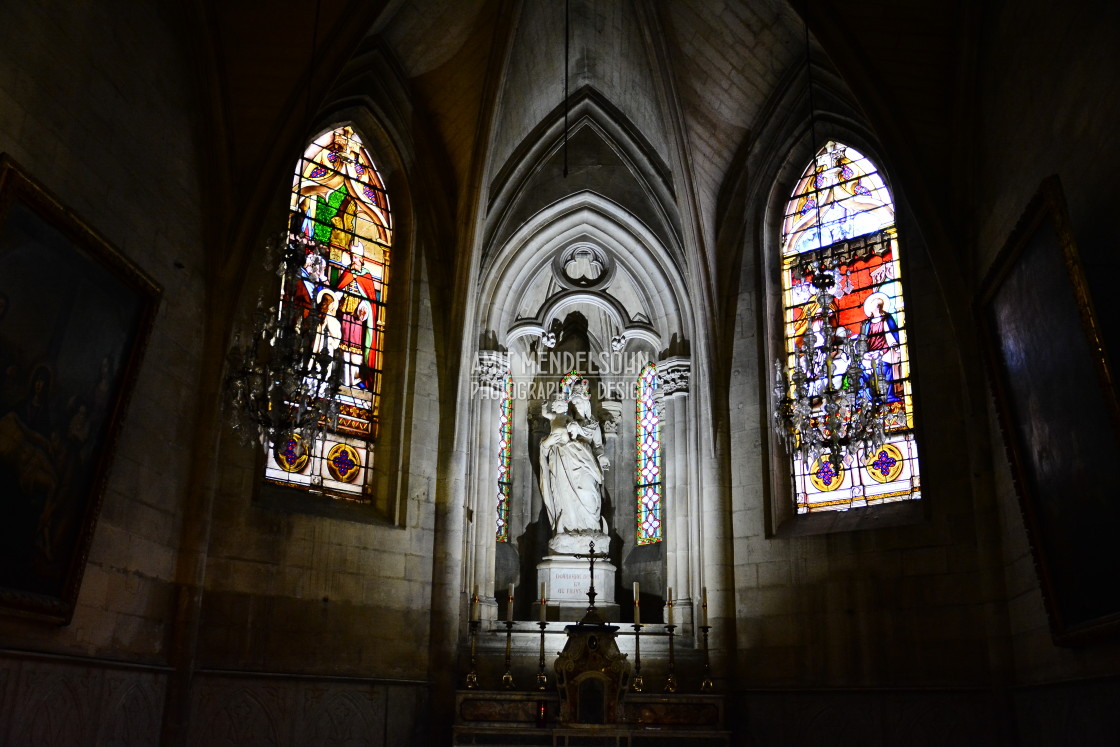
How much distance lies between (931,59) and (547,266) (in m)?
6.02

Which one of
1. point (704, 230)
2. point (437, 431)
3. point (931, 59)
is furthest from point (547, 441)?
point (931, 59)

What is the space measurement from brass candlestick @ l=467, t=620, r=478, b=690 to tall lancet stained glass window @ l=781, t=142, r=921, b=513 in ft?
13.4

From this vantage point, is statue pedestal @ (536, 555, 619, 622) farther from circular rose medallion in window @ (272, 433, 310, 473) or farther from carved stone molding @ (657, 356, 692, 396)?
circular rose medallion in window @ (272, 433, 310, 473)

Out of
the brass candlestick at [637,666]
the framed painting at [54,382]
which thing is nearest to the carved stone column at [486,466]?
the brass candlestick at [637,666]

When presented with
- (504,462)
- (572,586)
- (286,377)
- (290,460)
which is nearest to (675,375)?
(504,462)

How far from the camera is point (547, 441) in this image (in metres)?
14.1

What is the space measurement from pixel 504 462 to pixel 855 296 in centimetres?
535

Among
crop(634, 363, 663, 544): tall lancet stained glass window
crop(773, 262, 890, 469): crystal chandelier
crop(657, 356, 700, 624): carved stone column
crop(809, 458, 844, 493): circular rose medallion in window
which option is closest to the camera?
crop(773, 262, 890, 469): crystal chandelier

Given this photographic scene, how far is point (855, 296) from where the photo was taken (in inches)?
483

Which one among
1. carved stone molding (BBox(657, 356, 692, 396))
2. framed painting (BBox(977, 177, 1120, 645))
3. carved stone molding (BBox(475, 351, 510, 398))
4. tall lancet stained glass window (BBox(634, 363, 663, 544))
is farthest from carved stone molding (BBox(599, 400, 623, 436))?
framed painting (BBox(977, 177, 1120, 645))

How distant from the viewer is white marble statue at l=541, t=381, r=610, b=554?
1362 centimetres

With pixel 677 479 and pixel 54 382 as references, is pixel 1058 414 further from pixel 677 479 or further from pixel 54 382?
pixel 54 382

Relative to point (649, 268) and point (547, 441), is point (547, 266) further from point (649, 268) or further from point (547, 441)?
point (547, 441)

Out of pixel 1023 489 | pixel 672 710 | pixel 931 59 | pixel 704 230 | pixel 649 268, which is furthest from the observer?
pixel 649 268
